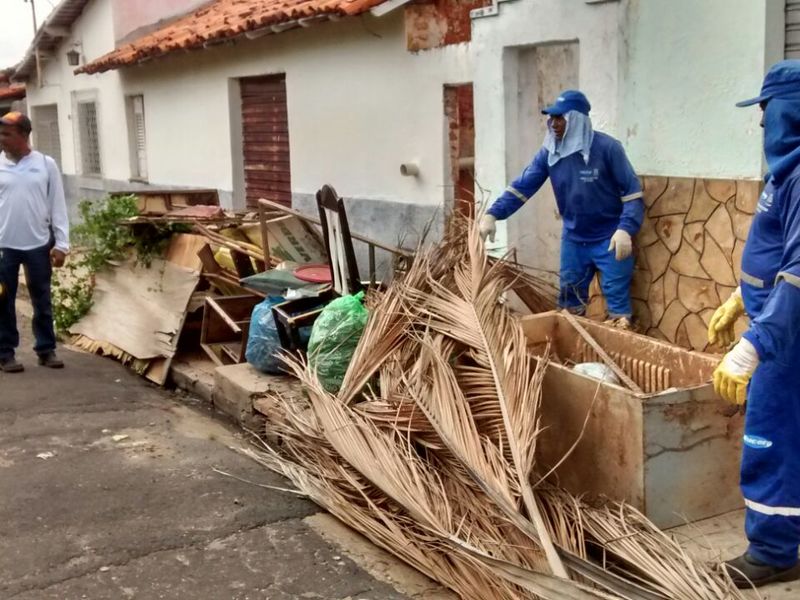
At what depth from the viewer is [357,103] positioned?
9.11 meters

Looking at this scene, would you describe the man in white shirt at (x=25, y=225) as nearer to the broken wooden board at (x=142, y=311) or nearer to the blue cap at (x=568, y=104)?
the broken wooden board at (x=142, y=311)

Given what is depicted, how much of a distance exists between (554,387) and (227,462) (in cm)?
199

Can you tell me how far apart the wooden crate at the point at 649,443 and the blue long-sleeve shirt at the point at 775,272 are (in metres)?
0.59

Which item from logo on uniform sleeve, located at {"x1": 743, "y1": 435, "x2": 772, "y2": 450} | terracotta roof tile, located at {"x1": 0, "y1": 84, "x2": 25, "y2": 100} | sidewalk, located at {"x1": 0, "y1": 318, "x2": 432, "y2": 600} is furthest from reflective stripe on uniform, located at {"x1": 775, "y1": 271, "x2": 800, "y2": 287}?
terracotta roof tile, located at {"x1": 0, "y1": 84, "x2": 25, "y2": 100}

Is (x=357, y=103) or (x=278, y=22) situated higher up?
(x=278, y=22)

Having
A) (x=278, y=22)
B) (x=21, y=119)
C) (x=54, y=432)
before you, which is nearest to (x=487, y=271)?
(x=54, y=432)

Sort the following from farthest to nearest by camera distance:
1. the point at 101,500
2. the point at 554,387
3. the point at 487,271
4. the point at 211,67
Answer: the point at 211,67 → the point at 487,271 → the point at 101,500 → the point at 554,387

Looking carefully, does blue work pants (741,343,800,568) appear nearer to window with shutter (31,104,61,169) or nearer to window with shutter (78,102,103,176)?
window with shutter (78,102,103,176)

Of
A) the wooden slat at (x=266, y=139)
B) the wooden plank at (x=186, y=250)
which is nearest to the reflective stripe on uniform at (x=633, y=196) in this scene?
the wooden plank at (x=186, y=250)

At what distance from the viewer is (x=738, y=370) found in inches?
132

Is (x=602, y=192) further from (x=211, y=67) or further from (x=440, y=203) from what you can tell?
(x=211, y=67)

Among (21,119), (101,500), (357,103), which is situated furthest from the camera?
(357,103)

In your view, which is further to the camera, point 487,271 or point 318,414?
point 487,271

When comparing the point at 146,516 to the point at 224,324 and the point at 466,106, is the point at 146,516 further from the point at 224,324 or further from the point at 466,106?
the point at 466,106
